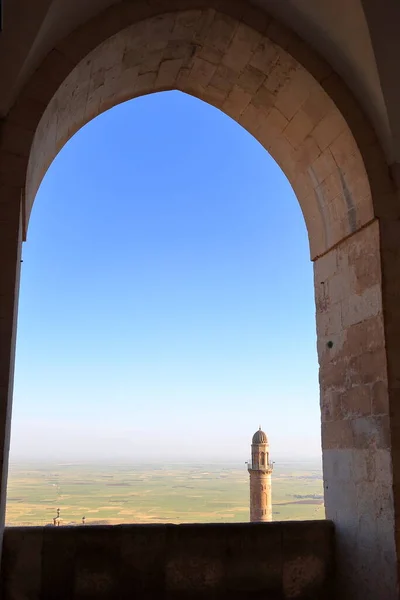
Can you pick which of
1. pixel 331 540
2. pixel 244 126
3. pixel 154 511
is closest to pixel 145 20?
pixel 244 126

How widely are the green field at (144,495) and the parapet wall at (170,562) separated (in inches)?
2599

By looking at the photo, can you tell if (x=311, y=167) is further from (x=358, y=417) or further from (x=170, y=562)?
(x=170, y=562)

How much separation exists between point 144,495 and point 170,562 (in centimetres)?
10570

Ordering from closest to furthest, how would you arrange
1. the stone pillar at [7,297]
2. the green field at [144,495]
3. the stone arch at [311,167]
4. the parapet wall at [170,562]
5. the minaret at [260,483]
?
the stone pillar at [7,297]
the stone arch at [311,167]
the parapet wall at [170,562]
the minaret at [260,483]
the green field at [144,495]

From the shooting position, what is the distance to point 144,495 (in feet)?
341

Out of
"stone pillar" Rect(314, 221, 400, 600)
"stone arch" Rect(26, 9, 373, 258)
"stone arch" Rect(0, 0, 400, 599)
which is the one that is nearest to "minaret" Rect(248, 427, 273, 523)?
"stone pillar" Rect(314, 221, 400, 600)

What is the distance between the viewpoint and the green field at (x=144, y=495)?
7775 cm

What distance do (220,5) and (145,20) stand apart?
0.59 metres

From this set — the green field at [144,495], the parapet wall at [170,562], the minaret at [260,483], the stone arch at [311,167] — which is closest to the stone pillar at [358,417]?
the stone arch at [311,167]

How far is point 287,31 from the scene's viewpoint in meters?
4.35

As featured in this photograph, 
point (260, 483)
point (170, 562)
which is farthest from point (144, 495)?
point (170, 562)

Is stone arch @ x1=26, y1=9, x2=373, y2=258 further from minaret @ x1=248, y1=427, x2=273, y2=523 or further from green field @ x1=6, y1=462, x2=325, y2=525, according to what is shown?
green field @ x1=6, y1=462, x2=325, y2=525

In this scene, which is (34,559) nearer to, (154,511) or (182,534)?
(182,534)

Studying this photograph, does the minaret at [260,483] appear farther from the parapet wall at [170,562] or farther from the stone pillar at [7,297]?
the stone pillar at [7,297]
